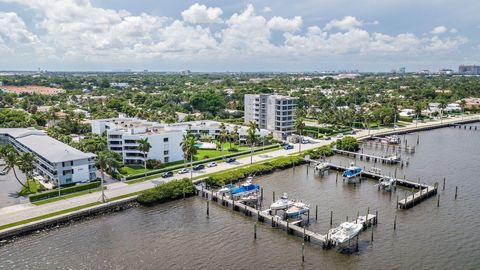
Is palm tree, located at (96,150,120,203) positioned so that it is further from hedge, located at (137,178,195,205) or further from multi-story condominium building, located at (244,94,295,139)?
multi-story condominium building, located at (244,94,295,139)

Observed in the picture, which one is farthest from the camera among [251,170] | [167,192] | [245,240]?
[251,170]

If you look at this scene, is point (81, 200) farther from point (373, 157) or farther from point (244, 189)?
point (373, 157)

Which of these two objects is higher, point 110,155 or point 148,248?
point 110,155

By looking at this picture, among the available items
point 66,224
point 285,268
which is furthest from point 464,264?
point 66,224

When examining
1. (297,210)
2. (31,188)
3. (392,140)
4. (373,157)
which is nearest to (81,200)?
(31,188)

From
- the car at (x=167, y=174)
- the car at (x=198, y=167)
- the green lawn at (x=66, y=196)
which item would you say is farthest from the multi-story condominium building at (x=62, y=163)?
the car at (x=198, y=167)

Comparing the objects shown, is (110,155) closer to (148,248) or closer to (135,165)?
(135,165)

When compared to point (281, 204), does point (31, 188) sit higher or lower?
higher
